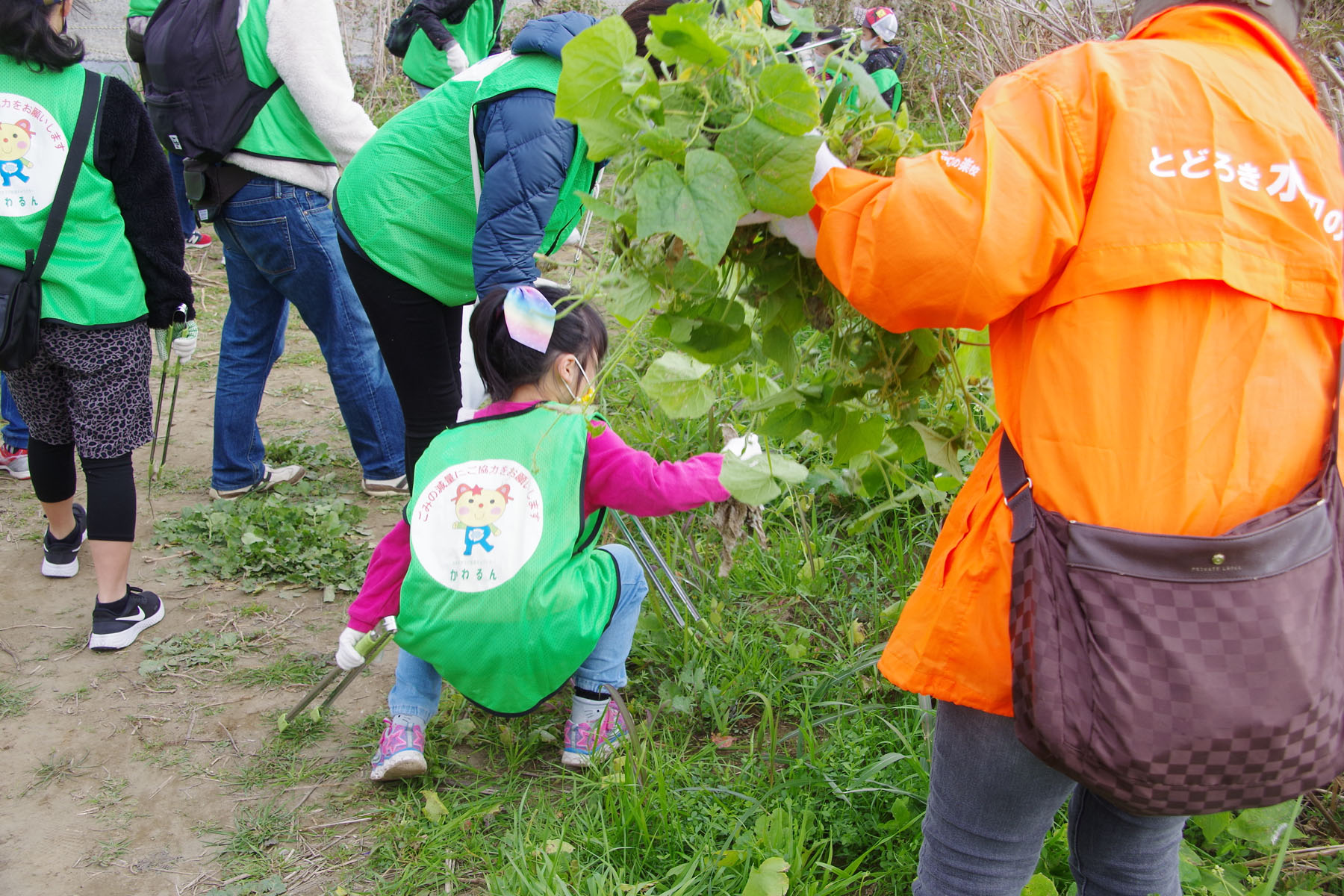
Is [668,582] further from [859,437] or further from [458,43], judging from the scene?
[458,43]

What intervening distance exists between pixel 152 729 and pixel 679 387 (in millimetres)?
1804

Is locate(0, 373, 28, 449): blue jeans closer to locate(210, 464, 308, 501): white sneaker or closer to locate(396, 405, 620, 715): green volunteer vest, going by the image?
locate(210, 464, 308, 501): white sneaker

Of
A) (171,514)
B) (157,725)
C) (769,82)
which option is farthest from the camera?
(171,514)

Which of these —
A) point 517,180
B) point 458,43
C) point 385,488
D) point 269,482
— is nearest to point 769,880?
point 517,180

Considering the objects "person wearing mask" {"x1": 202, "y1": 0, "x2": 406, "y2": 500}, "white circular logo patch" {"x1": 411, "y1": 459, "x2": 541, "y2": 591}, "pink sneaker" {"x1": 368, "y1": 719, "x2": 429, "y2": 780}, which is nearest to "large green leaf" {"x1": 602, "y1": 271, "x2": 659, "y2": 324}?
"white circular logo patch" {"x1": 411, "y1": 459, "x2": 541, "y2": 591}

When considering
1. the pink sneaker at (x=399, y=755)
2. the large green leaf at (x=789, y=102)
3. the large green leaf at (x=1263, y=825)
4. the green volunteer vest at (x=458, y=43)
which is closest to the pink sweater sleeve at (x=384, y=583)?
the pink sneaker at (x=399, y=755)

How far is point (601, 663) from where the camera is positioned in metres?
2.26

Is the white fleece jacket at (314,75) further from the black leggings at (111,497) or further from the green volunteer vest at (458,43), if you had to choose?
the green volunteer vest at (458,43)

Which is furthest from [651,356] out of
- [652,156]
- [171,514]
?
[652,156]

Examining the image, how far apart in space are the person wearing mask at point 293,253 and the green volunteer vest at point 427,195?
0.56m

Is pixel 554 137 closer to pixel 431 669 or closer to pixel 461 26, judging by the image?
pixel 431 669

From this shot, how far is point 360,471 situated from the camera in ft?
13.1

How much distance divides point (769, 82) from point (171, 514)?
3185 mm

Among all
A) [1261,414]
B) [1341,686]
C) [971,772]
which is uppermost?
[1261,414]
